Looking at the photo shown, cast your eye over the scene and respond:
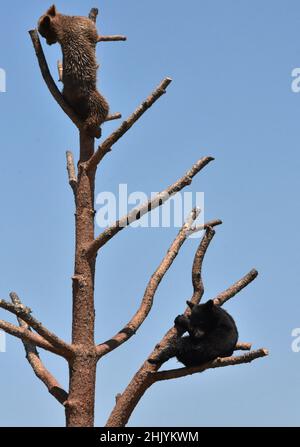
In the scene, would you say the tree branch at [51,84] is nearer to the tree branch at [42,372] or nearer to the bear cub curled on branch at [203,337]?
the tree branch at [42,372]

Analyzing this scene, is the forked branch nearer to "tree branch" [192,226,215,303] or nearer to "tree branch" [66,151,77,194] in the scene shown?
"tree branch" [192,226,215,303]

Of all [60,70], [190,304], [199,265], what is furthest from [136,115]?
[60,70]

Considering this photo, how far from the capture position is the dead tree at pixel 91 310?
7648 millimetres

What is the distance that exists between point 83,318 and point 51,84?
2534 mm

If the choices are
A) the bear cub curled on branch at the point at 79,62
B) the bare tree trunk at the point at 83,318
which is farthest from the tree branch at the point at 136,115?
the bear cub curled on branch at the point at 79,62

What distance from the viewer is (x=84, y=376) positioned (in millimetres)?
7785

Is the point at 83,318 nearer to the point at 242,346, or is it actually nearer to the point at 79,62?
the point at 242,346

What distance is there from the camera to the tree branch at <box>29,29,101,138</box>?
880 centimetres

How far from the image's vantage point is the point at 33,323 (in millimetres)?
7301

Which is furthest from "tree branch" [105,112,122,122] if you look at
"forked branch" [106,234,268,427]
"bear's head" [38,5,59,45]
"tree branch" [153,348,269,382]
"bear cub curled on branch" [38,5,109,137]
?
"tree branch" [153,348,269,382]

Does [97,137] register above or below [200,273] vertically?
above
